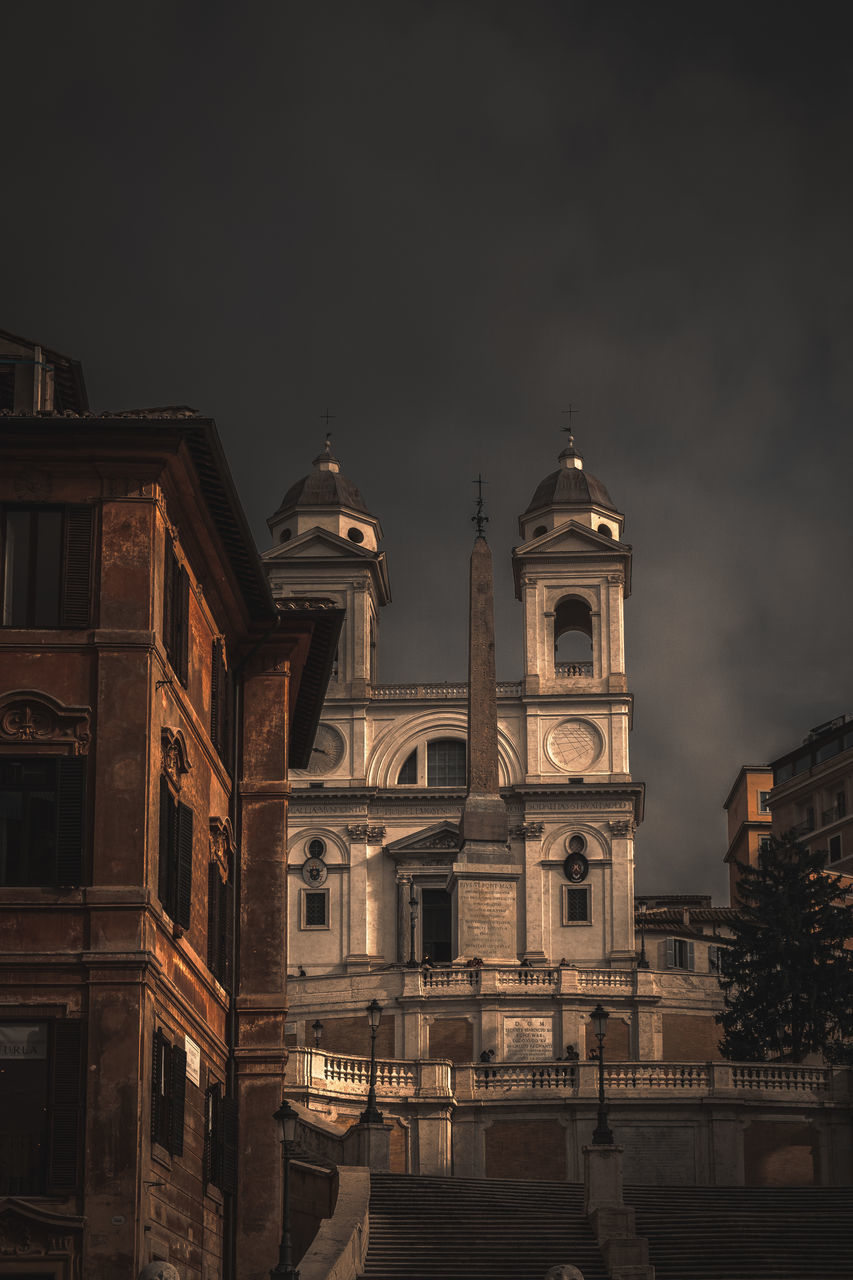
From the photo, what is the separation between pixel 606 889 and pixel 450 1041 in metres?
25.8

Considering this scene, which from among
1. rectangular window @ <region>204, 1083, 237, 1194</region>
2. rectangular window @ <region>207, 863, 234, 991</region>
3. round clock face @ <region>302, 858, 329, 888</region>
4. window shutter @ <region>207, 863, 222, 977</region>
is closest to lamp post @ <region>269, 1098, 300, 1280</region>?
rectangular window @ <region>204, 1083, 237, 1194</region>

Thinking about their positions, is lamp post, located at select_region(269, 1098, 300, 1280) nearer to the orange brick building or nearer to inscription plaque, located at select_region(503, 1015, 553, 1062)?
the orange brick building

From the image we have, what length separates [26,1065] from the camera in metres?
23.2

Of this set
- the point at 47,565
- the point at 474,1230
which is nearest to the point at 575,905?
the point at 474,1230

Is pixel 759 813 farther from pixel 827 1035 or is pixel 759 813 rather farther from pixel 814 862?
pixel 827 1035

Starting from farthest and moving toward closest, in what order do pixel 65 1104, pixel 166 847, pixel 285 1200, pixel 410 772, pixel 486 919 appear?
pixel 410 772 → pixel 486 919 → pixel 285 1200 → pixel 166 847 → pixel 65 1104

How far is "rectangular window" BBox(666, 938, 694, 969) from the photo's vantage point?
265 ft

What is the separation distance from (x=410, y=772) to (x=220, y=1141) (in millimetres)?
58189

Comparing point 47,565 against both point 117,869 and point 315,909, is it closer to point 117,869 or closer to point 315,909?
point 117,869

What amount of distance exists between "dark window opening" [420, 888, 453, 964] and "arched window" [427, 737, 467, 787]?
16.2 feet

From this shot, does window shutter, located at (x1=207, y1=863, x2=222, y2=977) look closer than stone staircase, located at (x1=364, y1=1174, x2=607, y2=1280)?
Yes

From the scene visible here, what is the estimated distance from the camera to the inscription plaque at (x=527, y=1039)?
2279 inches

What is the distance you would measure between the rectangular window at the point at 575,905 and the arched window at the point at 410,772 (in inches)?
308

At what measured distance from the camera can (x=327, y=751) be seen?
85.5 m
